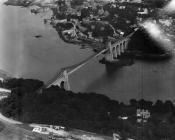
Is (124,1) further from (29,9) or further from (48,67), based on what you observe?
(48,67)

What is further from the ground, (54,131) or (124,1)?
(124,1)

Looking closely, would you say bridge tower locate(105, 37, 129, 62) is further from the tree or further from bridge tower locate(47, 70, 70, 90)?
the tree

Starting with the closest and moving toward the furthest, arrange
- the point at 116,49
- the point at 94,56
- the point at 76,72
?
1. the point at 76,72
2. the point at 94,56
3. the point at 116,49

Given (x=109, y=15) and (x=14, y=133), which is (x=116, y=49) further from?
(x=14, y=133)

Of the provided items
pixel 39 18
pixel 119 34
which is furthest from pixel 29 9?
pixel 119 34

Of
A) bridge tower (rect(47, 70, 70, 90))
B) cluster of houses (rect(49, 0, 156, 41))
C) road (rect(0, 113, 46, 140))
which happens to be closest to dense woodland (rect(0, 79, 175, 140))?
road (rect(0, 113, 46, 140))

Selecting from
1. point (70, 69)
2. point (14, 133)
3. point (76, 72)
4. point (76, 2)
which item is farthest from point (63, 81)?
point (76, 2)

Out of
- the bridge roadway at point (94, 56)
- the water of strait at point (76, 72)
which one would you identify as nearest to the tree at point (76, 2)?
the water of strait at point (76, 72)

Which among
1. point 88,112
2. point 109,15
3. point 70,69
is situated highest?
point 109,15
